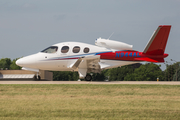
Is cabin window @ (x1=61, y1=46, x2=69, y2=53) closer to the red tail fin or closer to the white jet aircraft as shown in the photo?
the white jet aircraft

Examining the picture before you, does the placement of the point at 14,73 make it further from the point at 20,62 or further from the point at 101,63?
the point at 101,63

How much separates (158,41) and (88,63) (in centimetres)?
613

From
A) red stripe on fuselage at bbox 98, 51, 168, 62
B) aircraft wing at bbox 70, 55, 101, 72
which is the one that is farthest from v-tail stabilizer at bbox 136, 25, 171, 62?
aircraft wing at bbox 70, 55, 101, 72

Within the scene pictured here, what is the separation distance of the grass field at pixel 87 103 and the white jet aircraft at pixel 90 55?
20.6ft

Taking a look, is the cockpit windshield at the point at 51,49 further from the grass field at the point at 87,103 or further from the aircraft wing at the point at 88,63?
the grass field at the point at 87,103

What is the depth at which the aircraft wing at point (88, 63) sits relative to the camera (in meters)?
24.0

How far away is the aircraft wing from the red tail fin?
14.2 ft

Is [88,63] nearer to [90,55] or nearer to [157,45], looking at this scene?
[90,55]

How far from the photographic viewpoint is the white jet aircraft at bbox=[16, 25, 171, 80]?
24703 millimetres

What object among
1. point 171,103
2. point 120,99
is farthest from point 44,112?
point 171,103

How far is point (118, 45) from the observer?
25.7m

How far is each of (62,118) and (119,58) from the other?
50.1 ft

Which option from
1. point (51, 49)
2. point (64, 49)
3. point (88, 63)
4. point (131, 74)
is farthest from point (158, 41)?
point (131, 74)

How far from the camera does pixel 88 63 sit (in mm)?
24688
